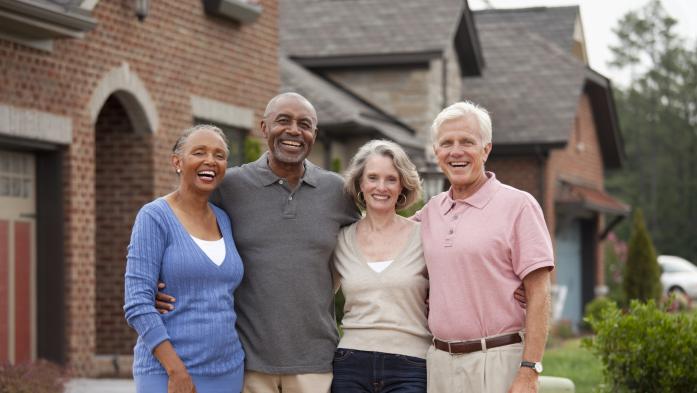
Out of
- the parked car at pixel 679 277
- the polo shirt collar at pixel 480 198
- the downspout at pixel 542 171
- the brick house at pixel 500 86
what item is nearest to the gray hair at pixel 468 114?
the polo shirt collar at pixel 480 198

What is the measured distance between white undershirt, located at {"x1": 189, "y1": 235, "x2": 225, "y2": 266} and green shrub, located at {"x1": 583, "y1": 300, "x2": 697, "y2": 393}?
5474mm

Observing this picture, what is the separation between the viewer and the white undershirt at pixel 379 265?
18.8 feet

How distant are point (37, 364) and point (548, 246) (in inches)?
252

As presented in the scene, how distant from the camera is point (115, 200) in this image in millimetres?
14000

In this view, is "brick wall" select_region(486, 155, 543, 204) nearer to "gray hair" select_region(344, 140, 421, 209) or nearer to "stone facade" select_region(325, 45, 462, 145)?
"stone facade" select_region(325, 45, 462, 145)

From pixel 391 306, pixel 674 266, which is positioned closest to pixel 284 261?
pixel 391 306

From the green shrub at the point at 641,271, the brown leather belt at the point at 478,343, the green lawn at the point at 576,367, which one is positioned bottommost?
the green lawn at the point at 576,367

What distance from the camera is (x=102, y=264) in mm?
14023

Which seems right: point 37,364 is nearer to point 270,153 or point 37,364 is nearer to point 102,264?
point 102,264

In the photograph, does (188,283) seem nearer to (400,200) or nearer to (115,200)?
(400,200)

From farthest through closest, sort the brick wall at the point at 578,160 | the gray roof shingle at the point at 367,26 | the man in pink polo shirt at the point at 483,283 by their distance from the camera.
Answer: the brick wall at the point at 578,160 → the gray roof shingle at the point at 367,26 → the man in pink polo shirt at the point at 483,283

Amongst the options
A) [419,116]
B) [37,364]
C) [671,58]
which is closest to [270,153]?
[37,364]

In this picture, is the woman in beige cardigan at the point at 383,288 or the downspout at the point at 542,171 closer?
the woman in beige cardigan at the point at 383,288

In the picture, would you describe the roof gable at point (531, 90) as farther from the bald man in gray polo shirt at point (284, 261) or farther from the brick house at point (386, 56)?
the bald man in gray polo shirt at point (284, 261)
